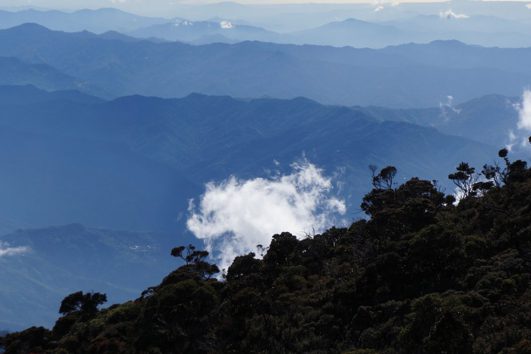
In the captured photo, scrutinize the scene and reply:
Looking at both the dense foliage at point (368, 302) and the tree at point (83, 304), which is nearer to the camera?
the dense foliage at point (368, 302)

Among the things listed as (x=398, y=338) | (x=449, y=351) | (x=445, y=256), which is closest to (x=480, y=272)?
(x=445, y=256)

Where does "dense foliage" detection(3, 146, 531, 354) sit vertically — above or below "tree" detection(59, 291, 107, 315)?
below

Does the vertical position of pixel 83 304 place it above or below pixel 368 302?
above

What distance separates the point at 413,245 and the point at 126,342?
16353 millimetres

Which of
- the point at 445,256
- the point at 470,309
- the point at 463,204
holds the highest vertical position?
the point at 463,204

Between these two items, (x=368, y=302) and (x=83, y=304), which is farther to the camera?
(x=83, y=304)

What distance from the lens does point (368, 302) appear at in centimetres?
3366

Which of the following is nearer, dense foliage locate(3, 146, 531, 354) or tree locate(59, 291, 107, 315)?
dense foliage locate(3, 146, 531, 354)

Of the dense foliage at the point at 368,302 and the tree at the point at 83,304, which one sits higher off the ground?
the tree at the point at 83,304

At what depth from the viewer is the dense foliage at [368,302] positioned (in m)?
24.2

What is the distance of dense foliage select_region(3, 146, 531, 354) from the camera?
24250 mm

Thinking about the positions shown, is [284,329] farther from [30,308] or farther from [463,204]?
[30,308]

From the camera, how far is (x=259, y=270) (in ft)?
172

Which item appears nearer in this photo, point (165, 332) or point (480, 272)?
point (480, 272)
